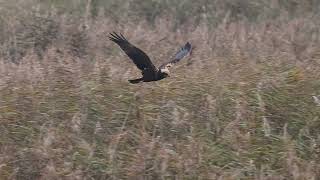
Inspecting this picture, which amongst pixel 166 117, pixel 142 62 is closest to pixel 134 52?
pixel 142 62

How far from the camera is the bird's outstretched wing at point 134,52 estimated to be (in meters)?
4.04

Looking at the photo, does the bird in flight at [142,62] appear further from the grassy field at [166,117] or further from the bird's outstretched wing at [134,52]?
the grassy field at [166,117]

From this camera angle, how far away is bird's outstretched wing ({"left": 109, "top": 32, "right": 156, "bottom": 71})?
4.04 m

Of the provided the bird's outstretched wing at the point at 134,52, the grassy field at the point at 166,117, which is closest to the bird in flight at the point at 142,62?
the bird's outstretched wing at the point at 134,52

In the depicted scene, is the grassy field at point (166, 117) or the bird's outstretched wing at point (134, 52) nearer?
the grassy field at point (166, 117)

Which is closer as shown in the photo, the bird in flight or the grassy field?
the grassy field

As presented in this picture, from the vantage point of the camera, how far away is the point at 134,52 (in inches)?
160

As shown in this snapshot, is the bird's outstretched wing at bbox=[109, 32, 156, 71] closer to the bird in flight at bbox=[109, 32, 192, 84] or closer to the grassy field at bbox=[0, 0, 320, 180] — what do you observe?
the bird in flight at bbox=[109, 32, 192, 84]

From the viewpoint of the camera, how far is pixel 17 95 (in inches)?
170

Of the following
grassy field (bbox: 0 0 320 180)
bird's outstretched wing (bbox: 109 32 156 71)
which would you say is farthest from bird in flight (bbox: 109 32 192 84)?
grassy field (bbox: 0 0 320 180)

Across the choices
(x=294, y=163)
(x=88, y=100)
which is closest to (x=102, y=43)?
(x=88, y=100)

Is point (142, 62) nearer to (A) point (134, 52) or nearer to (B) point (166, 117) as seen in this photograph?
(A) point (134, 52)

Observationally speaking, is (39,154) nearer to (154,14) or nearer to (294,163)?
(294,163)

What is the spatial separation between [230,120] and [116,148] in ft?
2.42
